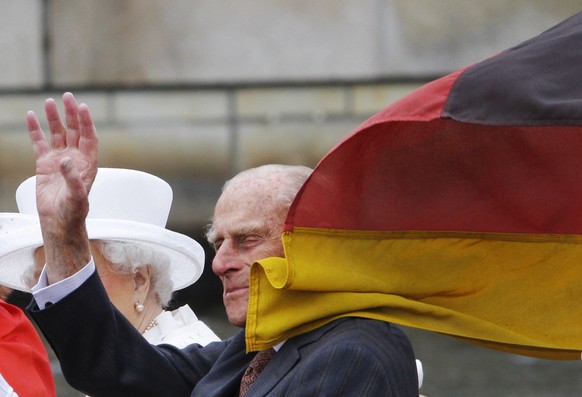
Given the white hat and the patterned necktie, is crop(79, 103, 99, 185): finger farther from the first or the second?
the white hat

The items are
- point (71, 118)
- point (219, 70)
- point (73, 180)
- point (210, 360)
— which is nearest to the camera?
point (73, 180)

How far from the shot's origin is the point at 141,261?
405 cm

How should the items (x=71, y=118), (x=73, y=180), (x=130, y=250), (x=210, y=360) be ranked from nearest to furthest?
(x=73, y=180) → (x=71, y=118) → (x=210, y=360) → (x=130, y=250)

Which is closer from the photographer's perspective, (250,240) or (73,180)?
(73,180)

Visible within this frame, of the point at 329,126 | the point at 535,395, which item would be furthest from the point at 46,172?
the point at 329,126

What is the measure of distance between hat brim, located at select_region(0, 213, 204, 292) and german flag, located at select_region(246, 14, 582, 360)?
1.06 m

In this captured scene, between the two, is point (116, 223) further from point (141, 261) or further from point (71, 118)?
point (71, 118)

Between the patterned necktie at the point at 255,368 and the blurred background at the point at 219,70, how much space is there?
596 centimetres

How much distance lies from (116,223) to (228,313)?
3.00 ft

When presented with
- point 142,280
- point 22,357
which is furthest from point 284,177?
point 142,280

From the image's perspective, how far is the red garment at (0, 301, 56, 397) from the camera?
3488 millimetres

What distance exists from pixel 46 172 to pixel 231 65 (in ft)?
21.6

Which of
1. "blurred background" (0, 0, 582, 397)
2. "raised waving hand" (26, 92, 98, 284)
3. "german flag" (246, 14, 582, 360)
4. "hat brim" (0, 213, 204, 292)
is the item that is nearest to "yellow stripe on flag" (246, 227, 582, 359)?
"german flag" (246, 14, 582, 360)

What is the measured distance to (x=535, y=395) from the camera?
8.06 meters
